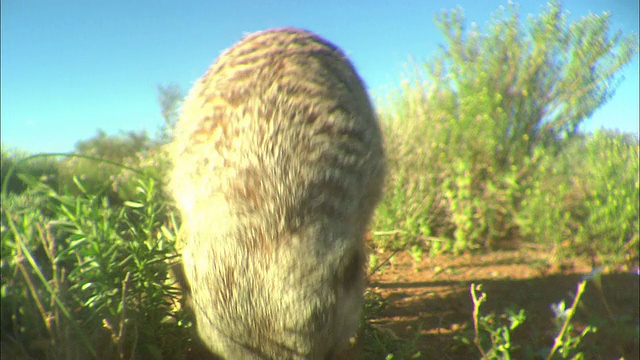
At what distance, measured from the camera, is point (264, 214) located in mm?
1623

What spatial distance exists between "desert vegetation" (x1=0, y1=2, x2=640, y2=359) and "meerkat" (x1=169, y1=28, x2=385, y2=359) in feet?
0.92

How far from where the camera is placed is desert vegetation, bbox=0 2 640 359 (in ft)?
5.52

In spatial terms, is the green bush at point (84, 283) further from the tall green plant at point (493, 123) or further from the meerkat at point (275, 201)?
the tall green plant at point (493, 123)

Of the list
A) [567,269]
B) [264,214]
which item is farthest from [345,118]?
[567,269]

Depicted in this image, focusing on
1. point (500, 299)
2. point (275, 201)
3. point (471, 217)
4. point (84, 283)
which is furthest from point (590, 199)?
point (84, 283)

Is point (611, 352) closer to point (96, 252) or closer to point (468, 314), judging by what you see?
point (468, 314)

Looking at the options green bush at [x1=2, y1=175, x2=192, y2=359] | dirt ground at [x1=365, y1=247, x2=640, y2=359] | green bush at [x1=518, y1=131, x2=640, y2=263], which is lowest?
dirt ground at [x1=365, y1=247, x2=640, y2=359]

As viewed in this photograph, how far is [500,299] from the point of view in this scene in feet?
11.0

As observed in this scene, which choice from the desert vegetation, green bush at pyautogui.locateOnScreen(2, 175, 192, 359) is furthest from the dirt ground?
green bush at pyautogui.locateOnScreen(2, 175, 192, 359)

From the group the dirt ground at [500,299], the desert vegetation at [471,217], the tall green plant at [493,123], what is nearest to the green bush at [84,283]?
the desert vegetation at [471,217]

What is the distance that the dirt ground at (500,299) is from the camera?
2592mm

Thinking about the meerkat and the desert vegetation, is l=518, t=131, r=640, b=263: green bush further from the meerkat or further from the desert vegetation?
the meerkat

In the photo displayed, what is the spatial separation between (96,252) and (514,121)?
473 centimetres

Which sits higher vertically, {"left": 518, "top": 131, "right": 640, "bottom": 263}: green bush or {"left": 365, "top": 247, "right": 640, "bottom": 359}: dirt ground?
{"left": 518, "top": 131, "right": 640, "bottom": 263}: green bush
